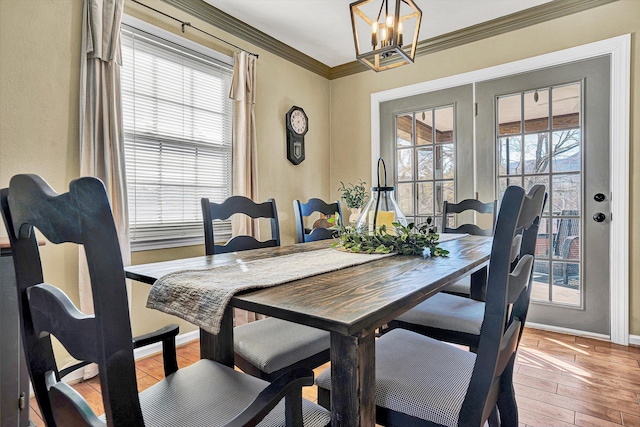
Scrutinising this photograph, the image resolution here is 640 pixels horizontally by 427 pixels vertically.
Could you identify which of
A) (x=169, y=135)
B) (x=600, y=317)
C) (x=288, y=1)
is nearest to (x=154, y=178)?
(x=169, y=135)

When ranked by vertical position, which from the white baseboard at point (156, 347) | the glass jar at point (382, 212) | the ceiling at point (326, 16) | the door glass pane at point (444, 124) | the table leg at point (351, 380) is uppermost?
the ceiling at point (326, 16)

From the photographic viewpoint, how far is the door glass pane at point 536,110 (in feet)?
9.46

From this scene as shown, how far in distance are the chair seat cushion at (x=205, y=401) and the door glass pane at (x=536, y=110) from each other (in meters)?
2.90

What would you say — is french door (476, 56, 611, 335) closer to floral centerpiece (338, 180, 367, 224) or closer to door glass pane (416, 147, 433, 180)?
door glass pane (416, 147, 433, 180)

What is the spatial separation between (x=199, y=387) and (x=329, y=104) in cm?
361

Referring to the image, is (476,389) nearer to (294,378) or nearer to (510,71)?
(294,378)

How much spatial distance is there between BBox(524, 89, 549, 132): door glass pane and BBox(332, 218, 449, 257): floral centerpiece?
1.96 metres

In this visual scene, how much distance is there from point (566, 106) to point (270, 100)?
245 cm

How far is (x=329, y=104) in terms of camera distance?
13.6 ft

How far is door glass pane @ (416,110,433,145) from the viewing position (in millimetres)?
3475

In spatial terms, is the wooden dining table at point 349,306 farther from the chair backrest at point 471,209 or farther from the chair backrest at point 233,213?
the chair backrest at point 471,209

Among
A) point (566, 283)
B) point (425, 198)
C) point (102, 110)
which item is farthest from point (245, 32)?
point (566, 283)

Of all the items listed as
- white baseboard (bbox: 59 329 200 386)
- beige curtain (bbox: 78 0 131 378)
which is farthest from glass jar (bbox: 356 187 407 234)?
beige curtain (bbox: 78 0 131 378)

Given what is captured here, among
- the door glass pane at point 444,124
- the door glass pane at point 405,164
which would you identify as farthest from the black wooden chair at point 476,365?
the door glass pane at point 405,164
